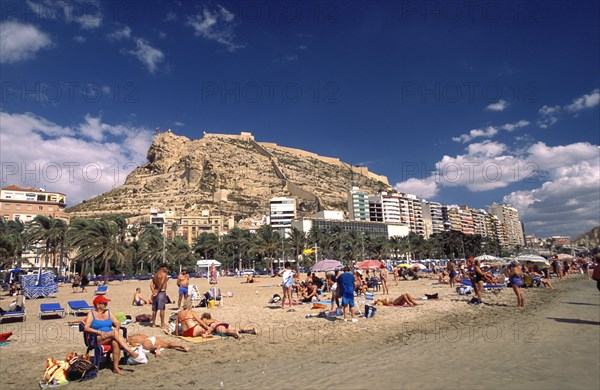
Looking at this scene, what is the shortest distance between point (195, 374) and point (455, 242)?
375 ft

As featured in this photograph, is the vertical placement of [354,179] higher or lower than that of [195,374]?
higher

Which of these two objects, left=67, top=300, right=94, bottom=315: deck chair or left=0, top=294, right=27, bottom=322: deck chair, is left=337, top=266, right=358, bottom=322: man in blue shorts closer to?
left=67, top=300, right=94, bottom=315: deck chair

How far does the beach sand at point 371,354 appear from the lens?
16.6 ft

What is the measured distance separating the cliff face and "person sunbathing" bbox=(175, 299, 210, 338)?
122324 mm

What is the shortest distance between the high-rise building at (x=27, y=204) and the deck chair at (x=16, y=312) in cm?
8201

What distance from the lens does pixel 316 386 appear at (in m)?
4.83

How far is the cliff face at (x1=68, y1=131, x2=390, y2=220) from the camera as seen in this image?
13625cm

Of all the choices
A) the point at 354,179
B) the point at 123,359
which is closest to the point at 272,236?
the point at 123,359

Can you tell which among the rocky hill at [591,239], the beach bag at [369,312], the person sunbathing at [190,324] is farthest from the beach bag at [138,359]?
the rocky hill at [591,239]

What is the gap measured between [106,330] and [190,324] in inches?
101

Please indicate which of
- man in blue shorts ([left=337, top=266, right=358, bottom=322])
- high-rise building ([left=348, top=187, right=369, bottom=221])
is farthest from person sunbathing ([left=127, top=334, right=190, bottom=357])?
high-rise building ([left=348, top=187, right=369, bottom=221])

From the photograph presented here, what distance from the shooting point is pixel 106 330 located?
20.2 feet

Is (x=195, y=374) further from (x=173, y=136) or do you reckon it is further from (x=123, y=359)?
(x=173, y=136)

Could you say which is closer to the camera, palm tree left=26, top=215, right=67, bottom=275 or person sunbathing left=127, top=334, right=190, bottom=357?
person sunbathing left=127, top=334, right=190, bottom=357
